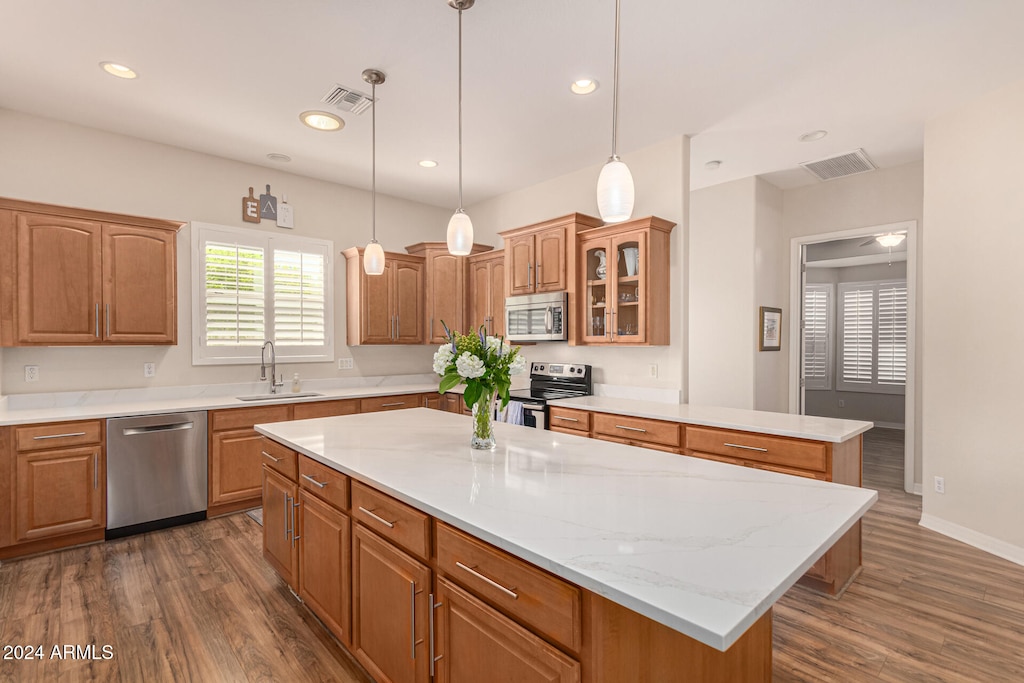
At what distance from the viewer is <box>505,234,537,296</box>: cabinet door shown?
4.42m

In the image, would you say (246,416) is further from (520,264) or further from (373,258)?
(520,264)

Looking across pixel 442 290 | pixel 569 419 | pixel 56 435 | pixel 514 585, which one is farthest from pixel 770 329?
pixel 56 435

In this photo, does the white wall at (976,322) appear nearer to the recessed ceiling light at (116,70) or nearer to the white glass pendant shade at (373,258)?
the white glass pendant shade at (373,258)

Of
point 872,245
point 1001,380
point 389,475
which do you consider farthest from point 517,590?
point 872,245

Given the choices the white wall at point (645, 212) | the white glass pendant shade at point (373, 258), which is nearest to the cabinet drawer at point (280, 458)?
the white glass pendant shade at point (373, 258)

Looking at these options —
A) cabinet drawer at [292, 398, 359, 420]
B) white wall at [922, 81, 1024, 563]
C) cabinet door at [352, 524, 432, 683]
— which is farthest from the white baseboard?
cabinet drawer at [292, 398, 359, 420]

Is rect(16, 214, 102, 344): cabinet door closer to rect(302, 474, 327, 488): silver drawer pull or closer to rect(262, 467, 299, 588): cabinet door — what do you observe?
rect(262, 467, 299, 588): cabinet door

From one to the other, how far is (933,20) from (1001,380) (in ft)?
7.18

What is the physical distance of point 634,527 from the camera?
125 centimetres

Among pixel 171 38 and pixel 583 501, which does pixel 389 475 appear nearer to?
pixel 583 501

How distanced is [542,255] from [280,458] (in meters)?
2.66

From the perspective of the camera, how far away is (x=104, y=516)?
3.27m

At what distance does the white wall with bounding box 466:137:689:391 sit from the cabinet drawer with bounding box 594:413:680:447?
0.64m

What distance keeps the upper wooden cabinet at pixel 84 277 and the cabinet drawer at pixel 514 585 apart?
3.30 m
